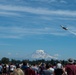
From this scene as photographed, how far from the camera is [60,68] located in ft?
56.0

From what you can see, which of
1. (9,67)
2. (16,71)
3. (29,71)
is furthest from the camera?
(9,67)

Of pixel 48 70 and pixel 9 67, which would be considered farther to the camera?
pixel 9 67

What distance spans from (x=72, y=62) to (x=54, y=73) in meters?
1.05

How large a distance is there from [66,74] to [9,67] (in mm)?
15676

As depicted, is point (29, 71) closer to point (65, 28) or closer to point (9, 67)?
point (65, 28)

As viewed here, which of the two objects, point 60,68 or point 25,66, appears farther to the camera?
point 25,66

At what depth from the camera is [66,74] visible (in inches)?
684

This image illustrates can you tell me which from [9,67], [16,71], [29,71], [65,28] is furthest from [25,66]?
[9,67]

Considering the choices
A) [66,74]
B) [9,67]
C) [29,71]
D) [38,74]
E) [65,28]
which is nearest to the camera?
[66,74]

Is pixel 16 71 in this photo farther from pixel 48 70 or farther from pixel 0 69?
pixel 0 69

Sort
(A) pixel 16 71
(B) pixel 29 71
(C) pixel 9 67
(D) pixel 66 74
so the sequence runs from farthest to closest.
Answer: (C) pixel 9 67 < (B) pixel 29 71 < (D) pixel 66 74 < (A) pixel 16 71

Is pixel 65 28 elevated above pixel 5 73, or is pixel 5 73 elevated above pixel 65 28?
pixel 65 28

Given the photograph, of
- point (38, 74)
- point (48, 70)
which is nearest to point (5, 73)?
point (38, 74)

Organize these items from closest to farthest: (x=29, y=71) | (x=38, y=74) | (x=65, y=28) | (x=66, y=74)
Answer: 1. (x=66, y=74)
2. (x=29, y=71)
3. (x=38, y=74)
4. (x=65, y=28)
